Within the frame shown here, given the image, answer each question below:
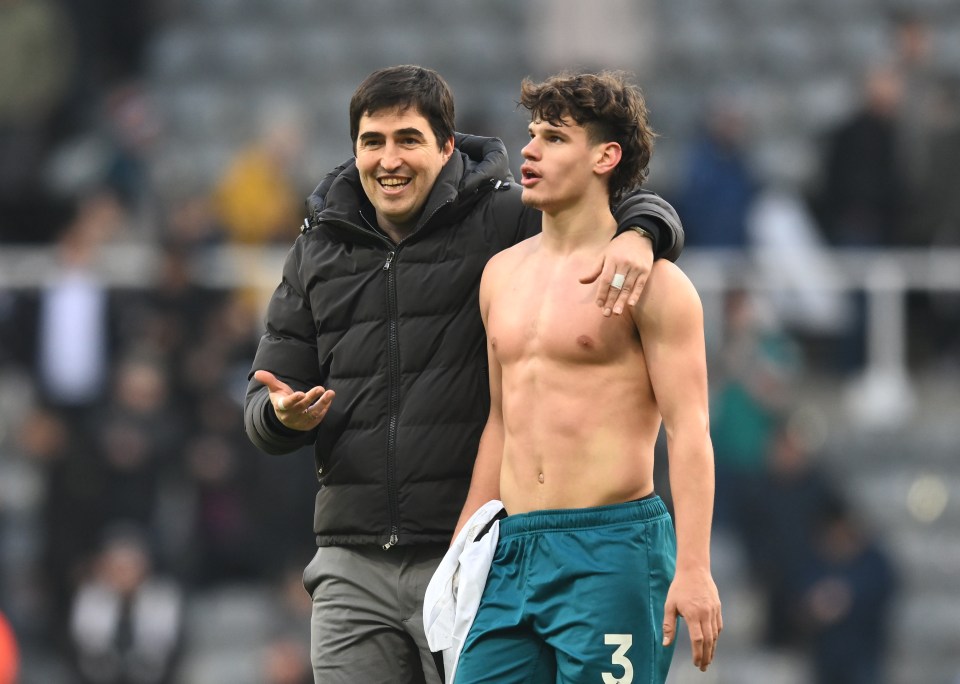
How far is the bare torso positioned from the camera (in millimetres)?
5027

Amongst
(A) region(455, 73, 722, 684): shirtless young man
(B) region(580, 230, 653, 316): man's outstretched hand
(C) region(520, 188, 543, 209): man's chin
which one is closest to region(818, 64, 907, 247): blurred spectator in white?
(A) region(455, 73, 722, 684): shirtless young man

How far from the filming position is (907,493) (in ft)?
40.3

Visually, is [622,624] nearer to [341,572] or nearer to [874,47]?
[341,572]

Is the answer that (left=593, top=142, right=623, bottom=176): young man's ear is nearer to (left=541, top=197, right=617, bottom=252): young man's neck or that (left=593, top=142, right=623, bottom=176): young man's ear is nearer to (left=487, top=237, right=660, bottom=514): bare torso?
(left=541, top=197, right=617, bottom=252): young man's neck

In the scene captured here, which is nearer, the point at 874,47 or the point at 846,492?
the point at 846,492

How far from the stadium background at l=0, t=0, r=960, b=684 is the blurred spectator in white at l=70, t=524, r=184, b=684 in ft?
0.05

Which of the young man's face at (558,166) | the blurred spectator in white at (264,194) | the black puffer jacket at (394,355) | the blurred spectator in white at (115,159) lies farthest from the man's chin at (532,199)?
the blurred spectator in white at (115,159)

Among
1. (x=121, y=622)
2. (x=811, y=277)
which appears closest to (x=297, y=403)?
(x=121, y=622)

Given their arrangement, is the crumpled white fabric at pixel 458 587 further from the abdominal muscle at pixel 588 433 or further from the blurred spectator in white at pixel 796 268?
the blurred spectator in white at pixel 796 268

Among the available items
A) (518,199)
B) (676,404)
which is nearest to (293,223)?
(518,199)

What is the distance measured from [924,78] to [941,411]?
217 centimetres

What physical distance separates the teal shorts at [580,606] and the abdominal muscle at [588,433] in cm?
5

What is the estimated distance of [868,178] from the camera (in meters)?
12.4

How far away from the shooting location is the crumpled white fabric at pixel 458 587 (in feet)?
16.7
